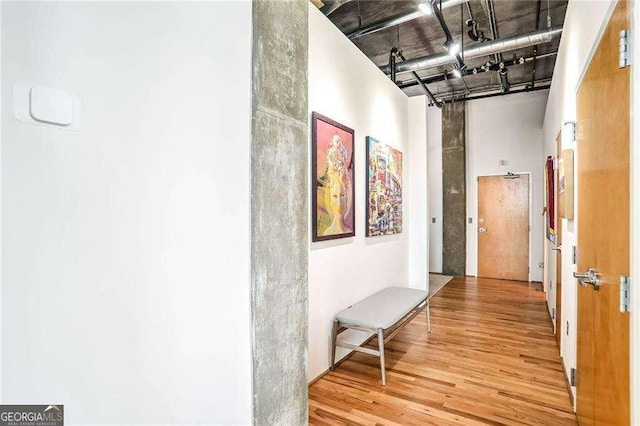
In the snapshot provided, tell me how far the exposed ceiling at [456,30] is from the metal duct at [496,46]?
0.04ft

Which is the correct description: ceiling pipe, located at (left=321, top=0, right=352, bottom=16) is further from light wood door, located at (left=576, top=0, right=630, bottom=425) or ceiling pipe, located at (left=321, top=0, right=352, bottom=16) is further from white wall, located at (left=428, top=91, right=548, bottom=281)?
white wall, located at (left=428, top=91, right=548, bottom=281)

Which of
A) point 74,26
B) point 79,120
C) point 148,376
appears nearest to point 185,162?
point 79,120

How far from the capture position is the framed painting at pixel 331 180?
8.85 ft

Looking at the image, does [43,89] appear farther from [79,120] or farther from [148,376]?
[148,376]

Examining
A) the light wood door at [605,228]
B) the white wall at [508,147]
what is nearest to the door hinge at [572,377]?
the light wood door at [605,228]

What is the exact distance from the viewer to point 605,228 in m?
1.47

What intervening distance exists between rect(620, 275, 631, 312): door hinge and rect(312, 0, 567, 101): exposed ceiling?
121 inches

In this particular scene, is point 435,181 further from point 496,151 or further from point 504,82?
point 504,82

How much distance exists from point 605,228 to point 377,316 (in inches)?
71.0

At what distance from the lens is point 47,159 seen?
86 cm

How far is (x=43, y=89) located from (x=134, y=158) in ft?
0.91

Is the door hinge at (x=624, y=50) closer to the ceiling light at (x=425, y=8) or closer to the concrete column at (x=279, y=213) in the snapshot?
the concrete column at (x=279, y=213)

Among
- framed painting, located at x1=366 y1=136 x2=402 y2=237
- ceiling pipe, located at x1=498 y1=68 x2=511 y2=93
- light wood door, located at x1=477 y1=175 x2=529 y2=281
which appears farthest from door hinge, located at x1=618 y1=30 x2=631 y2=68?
light wood door, located at x1=477 y1=175 x2=529 y2=281

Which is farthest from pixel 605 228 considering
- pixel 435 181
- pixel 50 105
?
pixel 435 181
